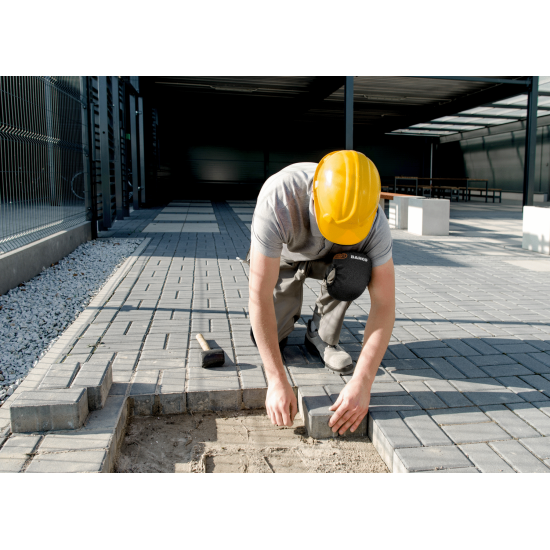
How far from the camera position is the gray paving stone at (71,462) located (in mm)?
2084

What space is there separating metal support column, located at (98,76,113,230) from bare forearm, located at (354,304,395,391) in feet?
28.6

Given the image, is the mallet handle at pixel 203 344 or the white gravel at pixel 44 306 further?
the white gravel at pixel 44 306

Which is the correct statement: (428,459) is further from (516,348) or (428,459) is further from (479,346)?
(516,348)

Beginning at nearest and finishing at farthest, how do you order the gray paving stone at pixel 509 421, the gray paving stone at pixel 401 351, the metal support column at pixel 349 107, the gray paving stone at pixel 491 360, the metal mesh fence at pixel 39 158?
1. the gray paving stone at pixel 509 421
2. the gray paving stone at pixel 491 360
3. the gray paving stone at pixel 401 351
4. the metal mesh fence at pixel 39 158
5. the metal support column at pixel 349 107

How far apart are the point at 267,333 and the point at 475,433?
1.15 metres

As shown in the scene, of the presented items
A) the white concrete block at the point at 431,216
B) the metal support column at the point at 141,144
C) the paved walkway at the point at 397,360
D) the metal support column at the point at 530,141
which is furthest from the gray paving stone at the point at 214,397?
the metal support column at the point at 530,141

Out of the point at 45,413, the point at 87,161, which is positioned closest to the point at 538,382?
the point at 45,413

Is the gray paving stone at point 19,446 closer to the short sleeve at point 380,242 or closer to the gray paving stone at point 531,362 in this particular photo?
the short sleeve at point 380,242

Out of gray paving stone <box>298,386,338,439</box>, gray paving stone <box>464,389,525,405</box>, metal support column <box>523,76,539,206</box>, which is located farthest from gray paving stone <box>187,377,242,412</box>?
metal support column <box>523,76,539,206</box>

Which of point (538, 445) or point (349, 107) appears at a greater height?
point (349, 107)

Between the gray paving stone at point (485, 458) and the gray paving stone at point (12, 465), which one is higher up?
the gray paving stone at point (12, 465)

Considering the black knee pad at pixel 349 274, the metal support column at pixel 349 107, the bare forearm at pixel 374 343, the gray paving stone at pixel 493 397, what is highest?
the metal support column at pixel 349 107

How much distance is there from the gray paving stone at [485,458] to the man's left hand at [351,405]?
490mm

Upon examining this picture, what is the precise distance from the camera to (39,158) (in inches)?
255
